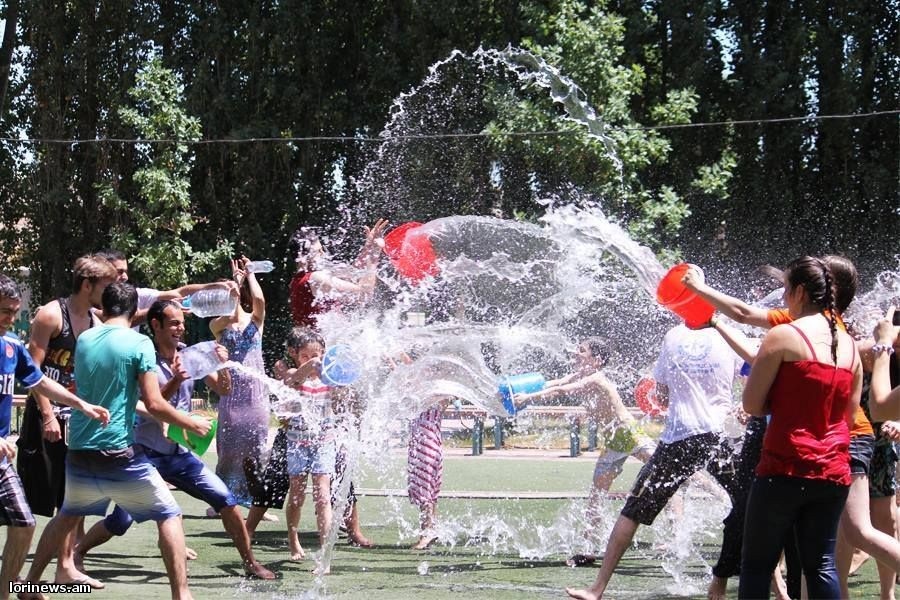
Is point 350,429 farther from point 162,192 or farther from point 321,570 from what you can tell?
point 162,192

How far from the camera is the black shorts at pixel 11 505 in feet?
17.8

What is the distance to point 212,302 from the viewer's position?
27.5 feet

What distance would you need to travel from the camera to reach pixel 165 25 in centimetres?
2664

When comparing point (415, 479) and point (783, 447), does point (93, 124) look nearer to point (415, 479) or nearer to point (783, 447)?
point (415, 479)

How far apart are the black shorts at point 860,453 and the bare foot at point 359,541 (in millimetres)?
3857

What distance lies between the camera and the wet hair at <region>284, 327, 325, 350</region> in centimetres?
799

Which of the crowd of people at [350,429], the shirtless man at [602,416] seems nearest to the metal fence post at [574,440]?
the crowd of people at [350,429]

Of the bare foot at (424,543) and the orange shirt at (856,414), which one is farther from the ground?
the orange shirt at (856,414)

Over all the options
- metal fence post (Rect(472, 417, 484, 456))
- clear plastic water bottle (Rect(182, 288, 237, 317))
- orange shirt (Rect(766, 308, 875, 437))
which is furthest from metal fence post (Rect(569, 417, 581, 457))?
orange shirt (Rect(766, 308, 875, 437))

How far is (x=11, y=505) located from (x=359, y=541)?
131 inches

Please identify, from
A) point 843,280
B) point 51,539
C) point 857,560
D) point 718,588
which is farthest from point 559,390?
point 51,539

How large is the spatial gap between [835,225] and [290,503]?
1945 cm

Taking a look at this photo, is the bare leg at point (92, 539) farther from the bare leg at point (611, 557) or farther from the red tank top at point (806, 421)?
the red tank top at point (806, 421)

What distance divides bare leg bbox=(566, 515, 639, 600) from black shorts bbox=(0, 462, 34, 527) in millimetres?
2672
